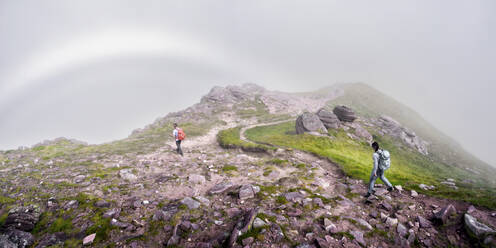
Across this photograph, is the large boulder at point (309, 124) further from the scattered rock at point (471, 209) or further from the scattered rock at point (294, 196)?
the scattered rock at point (471, 209)

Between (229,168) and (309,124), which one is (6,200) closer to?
(229,168)

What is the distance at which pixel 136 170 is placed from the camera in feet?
58.0

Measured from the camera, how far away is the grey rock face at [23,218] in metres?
Answer: 8.85

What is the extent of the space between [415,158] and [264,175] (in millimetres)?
33981

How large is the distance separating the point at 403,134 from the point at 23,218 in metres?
57.4

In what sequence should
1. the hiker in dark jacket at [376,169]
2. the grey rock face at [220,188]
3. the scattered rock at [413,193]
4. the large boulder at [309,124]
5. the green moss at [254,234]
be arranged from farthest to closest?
the large boulder at [309,124], the grey rock face at [220,188], the scattered rock at [413,193], the hiker in dark jacket at [376,169], the green moss at [254,234]

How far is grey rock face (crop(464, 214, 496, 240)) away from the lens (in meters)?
7.42

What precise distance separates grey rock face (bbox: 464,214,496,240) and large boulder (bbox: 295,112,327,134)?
26291mm

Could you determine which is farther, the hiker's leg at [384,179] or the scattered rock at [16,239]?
the hiker's leg at [384,179]

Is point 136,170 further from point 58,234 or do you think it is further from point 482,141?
point 482,141

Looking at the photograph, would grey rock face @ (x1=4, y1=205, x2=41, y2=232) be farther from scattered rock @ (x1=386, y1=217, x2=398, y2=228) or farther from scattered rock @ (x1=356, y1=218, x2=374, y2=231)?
scattered rock @ (x1=386, y1=217, x2=398, y2=228)

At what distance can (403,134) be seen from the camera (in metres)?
43.1

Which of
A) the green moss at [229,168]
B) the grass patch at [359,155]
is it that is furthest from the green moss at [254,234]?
the grass patch at [359,155]

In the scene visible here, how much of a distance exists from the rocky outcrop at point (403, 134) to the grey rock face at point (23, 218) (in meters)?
55.2
